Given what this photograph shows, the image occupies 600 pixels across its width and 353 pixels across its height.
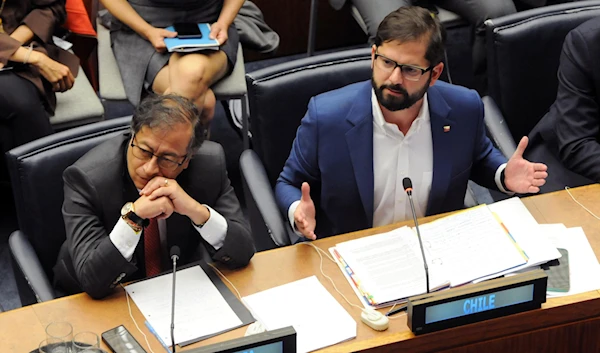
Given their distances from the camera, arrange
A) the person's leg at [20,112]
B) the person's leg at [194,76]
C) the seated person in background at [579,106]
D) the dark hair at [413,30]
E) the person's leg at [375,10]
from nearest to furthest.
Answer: the dark hair at [413,30]
the seated person in background at [579,106]
the person's leg at [20,112]
the person's leg at [194,76]
the person's leg at [375,10]

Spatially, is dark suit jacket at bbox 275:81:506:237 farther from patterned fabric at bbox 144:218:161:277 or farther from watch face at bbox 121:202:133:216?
watch face at bbox 121:202:133:216

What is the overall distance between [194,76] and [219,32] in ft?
0.82

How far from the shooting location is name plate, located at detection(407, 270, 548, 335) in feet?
6.81

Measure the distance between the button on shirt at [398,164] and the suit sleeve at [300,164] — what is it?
17cm

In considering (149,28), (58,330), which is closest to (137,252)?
(58,330)

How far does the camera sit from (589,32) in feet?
9.84

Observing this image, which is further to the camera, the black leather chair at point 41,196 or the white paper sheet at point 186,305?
the black leather chair at point 41,196

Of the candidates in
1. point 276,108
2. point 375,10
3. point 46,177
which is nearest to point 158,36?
point 276,108

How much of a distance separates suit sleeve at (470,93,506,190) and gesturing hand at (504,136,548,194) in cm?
10

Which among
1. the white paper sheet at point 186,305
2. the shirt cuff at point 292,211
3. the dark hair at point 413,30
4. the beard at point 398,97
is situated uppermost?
the dark hair at point 413,30

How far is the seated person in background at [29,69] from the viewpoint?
3307mm

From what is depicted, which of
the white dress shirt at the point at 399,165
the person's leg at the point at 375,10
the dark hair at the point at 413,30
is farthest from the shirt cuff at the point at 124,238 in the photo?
the person's leg at the point at 375,10

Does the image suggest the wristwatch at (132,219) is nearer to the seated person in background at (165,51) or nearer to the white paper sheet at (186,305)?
the white paper sheet at (186,305)

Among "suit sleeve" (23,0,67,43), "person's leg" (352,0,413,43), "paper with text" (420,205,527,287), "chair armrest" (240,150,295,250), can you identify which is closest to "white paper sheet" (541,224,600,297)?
"paper with text" (420,205,527,287)
